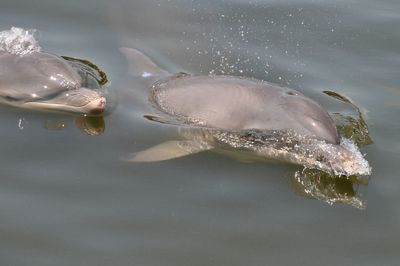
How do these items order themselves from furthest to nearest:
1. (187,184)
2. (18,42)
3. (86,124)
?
(18,42)
(86,124)
(187,184)

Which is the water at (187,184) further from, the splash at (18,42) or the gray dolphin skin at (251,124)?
the splash at (18,42)

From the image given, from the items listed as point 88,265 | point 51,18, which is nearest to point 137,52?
point 51,18

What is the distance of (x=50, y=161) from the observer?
649cm

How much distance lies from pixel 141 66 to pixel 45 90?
131 centimetres

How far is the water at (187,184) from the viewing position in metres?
5.56

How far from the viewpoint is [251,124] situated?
661 centimetres

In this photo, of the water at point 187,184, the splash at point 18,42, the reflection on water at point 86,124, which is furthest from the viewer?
the splash at point 18,42

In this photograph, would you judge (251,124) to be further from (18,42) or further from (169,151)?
(18,42)

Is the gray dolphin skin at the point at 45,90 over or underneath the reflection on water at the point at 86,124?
over

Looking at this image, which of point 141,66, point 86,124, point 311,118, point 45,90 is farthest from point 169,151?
point 141,66

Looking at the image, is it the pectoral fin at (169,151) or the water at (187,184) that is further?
the pectoral fin at (169,151)

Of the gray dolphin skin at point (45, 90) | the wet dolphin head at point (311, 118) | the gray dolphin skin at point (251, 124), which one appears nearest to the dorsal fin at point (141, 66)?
the gray dolphin skin at point (251, 124)

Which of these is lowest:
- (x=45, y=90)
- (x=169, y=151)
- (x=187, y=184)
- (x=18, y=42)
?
(x=187, y=184)

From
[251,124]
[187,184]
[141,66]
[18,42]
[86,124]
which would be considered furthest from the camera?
[141,66]
